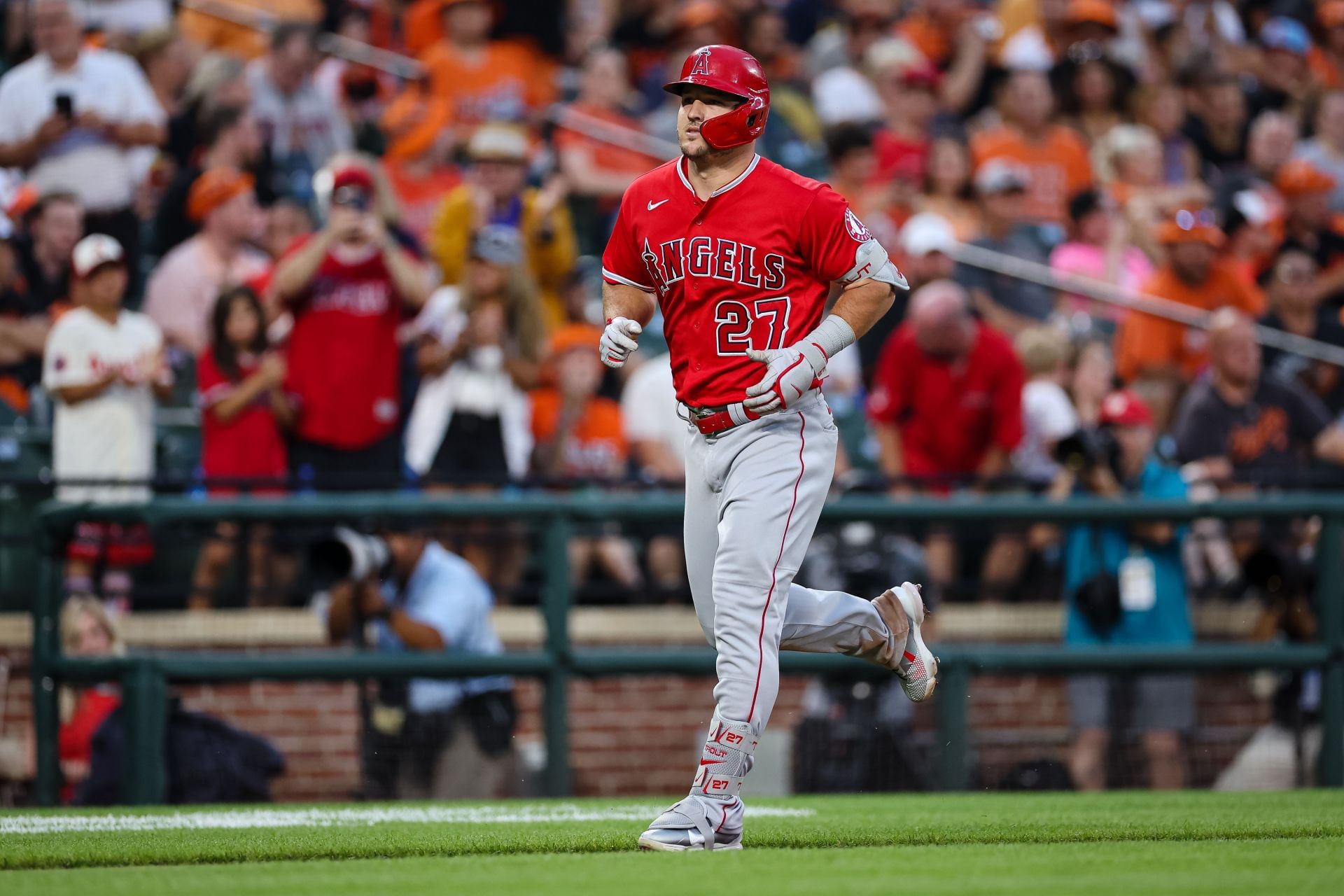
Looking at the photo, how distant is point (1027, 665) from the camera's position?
314 inches

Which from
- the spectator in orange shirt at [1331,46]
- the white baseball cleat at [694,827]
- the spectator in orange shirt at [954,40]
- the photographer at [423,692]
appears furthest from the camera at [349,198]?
the spectator in orange shirt at [1331,46]

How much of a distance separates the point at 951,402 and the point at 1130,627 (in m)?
1.75

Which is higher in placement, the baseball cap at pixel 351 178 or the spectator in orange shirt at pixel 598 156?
the spectator in orange shirt at pixel 598 156

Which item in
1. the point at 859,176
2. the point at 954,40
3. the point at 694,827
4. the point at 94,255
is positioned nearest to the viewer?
the point at 694,827

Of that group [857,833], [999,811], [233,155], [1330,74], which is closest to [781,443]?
[857,833]

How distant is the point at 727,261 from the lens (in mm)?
5172

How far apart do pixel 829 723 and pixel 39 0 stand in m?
5.97

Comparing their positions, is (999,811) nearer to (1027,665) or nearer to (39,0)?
(1027,665)

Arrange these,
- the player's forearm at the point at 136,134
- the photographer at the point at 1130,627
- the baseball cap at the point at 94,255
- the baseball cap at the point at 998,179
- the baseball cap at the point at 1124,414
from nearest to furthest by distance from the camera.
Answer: the photographer at the point at 1130,627, the baseball cap at the point at 94,255, the baseball cap at the point at 1124,414, the player's forearm at the point at 136,134, the baseball cap at the point at 998,179

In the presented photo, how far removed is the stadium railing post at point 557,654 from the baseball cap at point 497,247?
2008mm

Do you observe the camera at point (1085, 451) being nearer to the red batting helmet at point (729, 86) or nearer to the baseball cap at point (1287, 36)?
the red batting helmet at point (729, 86)

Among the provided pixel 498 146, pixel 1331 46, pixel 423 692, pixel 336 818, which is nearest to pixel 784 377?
pixel 336 818

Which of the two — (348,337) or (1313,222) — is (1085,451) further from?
(1313,222)

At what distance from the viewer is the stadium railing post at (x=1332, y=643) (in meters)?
8.00
